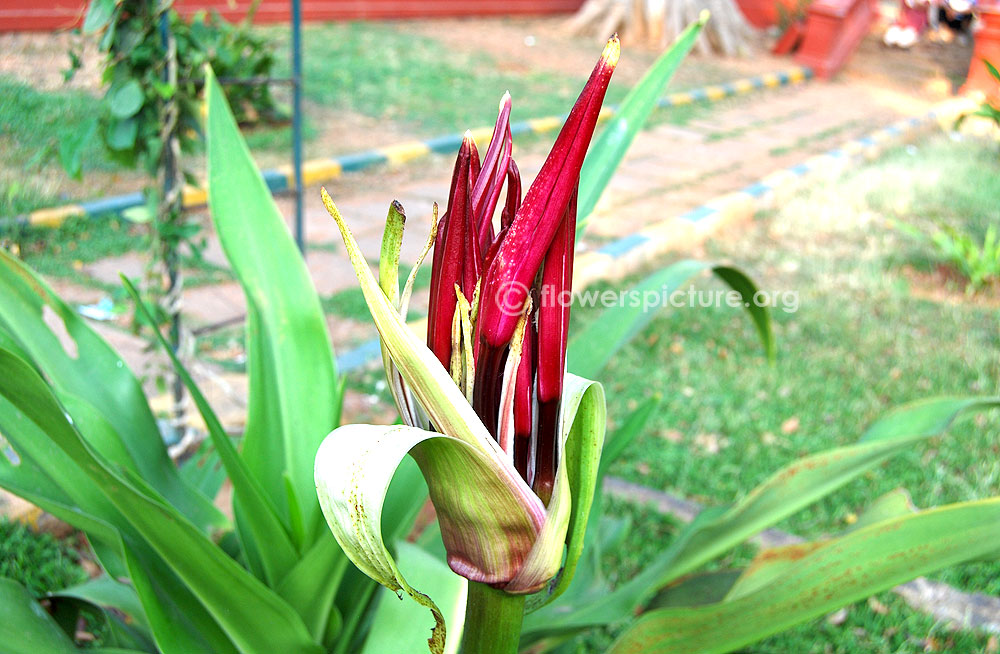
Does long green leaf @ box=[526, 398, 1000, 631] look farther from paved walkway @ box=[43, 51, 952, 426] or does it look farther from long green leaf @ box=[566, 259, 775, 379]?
paved walkway @ box=[43, 51, 952, 426]

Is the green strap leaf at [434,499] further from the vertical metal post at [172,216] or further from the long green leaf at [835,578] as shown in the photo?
the vertical metal post at [172,216]

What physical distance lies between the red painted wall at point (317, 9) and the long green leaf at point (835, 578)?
4.96 meters

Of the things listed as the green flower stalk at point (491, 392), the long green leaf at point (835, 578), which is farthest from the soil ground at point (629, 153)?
the green flower stalk at point (491, 392)

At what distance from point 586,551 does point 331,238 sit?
306 centimetres

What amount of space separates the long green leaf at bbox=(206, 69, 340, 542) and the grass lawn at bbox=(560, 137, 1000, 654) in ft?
2.83

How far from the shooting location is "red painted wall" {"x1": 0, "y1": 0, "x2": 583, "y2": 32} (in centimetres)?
679

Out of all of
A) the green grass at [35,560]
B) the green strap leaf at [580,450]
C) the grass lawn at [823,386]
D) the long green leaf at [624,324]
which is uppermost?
the green strap leaf at [580,450]

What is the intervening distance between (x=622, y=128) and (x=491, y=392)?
2.63 feet

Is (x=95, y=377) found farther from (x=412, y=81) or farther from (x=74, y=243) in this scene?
(x=412, y=81)

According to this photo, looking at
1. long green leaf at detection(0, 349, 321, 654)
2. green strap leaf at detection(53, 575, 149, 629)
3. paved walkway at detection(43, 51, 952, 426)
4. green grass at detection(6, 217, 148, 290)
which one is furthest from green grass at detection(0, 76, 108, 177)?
long green leaf at detection(0, 349, 321, 654)

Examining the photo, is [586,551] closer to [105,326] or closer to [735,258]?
[105,326]

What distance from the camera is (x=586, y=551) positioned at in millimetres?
1690

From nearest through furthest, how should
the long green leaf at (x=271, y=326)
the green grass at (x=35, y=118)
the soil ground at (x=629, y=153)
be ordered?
the long green leaf at (x=271, y=326) < the soil ground at (x=629, y=153) < the green grass at (x=35, y=118)

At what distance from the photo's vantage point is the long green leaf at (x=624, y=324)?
1540 mm
